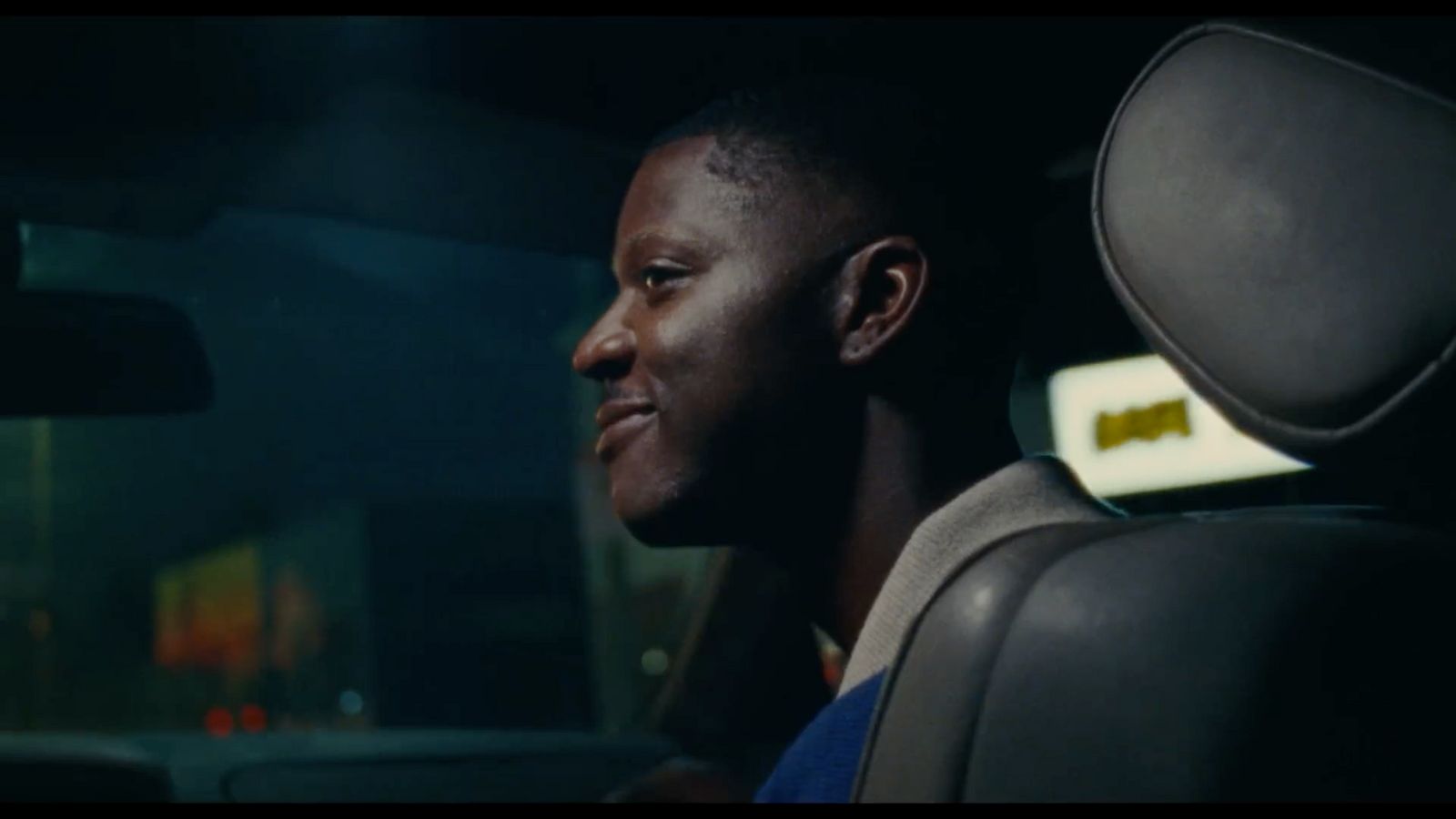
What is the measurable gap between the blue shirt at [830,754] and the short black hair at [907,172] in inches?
23.0

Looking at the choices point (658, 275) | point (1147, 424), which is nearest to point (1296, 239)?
point (658, 275)

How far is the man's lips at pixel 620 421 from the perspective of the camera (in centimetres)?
196

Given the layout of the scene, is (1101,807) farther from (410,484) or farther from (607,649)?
(607,649)

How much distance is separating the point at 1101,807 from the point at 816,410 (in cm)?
80

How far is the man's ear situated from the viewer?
1.90 meters

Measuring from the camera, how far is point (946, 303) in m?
1.92

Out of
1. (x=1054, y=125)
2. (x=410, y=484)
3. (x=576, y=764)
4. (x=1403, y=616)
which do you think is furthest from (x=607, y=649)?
(x=1403, y=616)

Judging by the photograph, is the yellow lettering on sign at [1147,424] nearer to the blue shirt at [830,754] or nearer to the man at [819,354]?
the man at [819,354]

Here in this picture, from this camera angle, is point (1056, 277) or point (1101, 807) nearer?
point (1101, 807)

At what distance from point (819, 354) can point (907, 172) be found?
255 millimetres

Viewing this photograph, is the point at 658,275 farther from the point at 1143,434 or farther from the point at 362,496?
the point at 1143,434

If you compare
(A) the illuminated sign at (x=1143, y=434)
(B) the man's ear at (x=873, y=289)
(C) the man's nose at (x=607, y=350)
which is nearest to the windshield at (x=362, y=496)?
(C) the man's nose at (x=607, y=350)

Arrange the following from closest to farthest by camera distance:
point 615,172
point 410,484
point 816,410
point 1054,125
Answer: point 816,410 < point 1054,125 < point 615,172 < point 410,484

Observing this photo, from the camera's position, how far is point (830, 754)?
1.44 metres
